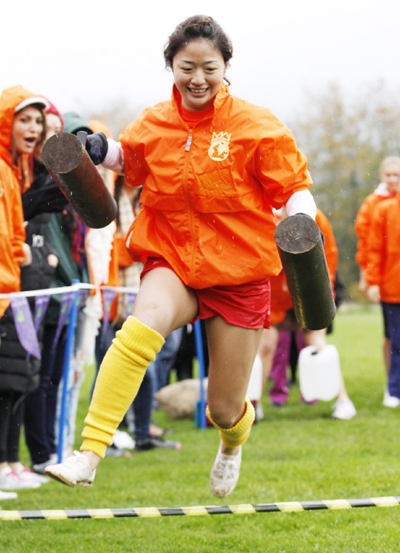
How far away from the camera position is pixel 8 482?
16.7 feet

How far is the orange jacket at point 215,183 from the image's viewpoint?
3.46 meters

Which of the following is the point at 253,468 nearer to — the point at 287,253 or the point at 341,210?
the point at 287,253

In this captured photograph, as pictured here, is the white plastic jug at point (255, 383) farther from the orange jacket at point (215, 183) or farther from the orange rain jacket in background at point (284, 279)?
the orange jacket at point (215, 183)

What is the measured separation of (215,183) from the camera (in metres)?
3.48

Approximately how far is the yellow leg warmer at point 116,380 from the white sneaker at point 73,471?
8 cm

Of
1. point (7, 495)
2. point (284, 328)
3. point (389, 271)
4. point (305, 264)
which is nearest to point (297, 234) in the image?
point (305, 264)

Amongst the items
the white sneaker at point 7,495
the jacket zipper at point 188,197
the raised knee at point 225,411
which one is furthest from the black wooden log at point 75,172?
the white sneaker at point 7,495

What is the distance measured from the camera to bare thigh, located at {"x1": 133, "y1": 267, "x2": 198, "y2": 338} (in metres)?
3.25

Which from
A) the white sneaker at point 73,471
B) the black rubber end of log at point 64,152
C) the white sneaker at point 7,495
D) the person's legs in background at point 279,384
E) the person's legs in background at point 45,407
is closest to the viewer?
the white sneaker at point 73,471

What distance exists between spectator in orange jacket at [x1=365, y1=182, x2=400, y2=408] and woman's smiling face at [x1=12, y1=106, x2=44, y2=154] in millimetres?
3991

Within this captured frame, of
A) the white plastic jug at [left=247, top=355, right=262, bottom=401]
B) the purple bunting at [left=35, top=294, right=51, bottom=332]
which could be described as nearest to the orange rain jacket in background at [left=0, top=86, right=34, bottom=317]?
the purple bunting at [left=35, top=294, right=51, bottom=332]

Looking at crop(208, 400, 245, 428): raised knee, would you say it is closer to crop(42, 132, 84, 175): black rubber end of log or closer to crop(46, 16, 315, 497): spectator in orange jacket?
crop(46, 16, 315, 497): spectator in orange jacket

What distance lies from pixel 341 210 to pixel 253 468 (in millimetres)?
27520

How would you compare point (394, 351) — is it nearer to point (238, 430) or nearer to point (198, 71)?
point (238, 430)
